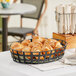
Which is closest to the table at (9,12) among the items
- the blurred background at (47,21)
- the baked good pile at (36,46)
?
the blurred background at (47,21)

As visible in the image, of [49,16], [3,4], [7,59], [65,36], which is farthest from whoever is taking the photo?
[49,16]

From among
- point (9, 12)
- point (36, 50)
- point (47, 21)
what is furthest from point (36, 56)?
point (47, 21)

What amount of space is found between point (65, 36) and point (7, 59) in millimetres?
760

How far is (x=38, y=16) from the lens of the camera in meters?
4.65

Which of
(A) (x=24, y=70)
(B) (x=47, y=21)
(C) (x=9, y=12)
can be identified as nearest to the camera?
(A) (x=24, y=70)

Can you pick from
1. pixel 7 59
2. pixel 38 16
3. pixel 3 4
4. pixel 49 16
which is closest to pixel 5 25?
pixel 3 4

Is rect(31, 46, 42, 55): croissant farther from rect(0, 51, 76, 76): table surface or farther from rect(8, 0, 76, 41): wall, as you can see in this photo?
rect(8, 0, 76, 41): wall

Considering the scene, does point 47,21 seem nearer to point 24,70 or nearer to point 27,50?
point 27,50

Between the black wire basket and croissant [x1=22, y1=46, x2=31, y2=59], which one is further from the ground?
croissant [x1=22, y1=46, x2=31, y2=59]

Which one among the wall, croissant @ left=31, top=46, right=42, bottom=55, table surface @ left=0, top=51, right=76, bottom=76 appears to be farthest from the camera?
the wall

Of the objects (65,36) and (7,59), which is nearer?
(7,59)

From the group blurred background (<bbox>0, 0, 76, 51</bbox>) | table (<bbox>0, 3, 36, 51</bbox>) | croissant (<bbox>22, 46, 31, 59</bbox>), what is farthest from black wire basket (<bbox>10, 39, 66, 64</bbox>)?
blurred background (<bbox>0, 0, 76, 51</bbox>)

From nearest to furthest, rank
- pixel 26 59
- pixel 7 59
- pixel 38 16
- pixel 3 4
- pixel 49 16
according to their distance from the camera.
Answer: pixel 26 59 < pixel 7 59 < pixel 3 4 < pixel 38 16 < pixel 49 16

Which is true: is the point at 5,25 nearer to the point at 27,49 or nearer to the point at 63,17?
the point at 63,17
